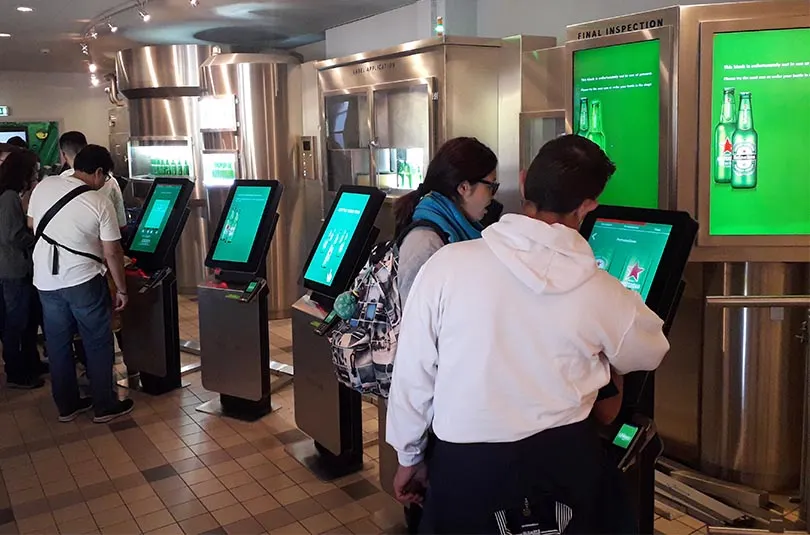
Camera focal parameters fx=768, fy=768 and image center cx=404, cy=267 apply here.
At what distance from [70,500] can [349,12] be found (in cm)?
466

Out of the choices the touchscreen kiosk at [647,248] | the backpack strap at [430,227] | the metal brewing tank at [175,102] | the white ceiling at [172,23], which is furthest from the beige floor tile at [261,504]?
the metal brewing tank at [175,102]

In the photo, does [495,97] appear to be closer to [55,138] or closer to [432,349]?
[432,349]

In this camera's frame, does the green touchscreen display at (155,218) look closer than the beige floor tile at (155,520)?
No

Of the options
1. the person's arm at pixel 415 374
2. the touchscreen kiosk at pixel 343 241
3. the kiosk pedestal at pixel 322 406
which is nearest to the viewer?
the person's arm at pixel 415 374

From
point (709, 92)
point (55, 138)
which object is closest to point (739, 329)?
point (709, 92)

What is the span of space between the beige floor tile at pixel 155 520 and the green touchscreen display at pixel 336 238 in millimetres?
1154

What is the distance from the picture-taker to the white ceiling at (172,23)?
6352 millimetres

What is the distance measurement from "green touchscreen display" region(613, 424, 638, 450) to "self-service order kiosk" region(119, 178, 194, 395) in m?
3.22

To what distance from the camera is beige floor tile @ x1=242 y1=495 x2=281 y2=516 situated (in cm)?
325

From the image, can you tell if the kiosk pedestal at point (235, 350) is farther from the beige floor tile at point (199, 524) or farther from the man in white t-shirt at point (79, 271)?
the beige floor tile at point (199, 524)

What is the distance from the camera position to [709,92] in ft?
10.1

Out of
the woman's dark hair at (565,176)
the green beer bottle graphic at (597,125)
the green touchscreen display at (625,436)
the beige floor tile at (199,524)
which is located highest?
the green beer bottle graphic at (597,125)

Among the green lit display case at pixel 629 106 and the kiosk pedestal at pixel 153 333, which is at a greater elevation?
the green lit display case at pixel 629 106

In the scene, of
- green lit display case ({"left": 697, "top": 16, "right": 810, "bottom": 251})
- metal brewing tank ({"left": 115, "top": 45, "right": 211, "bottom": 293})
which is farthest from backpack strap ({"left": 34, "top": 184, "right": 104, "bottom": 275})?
metal brewing tank ({"left": 115, "top": 45, "right": 211, "bottom": 293})
